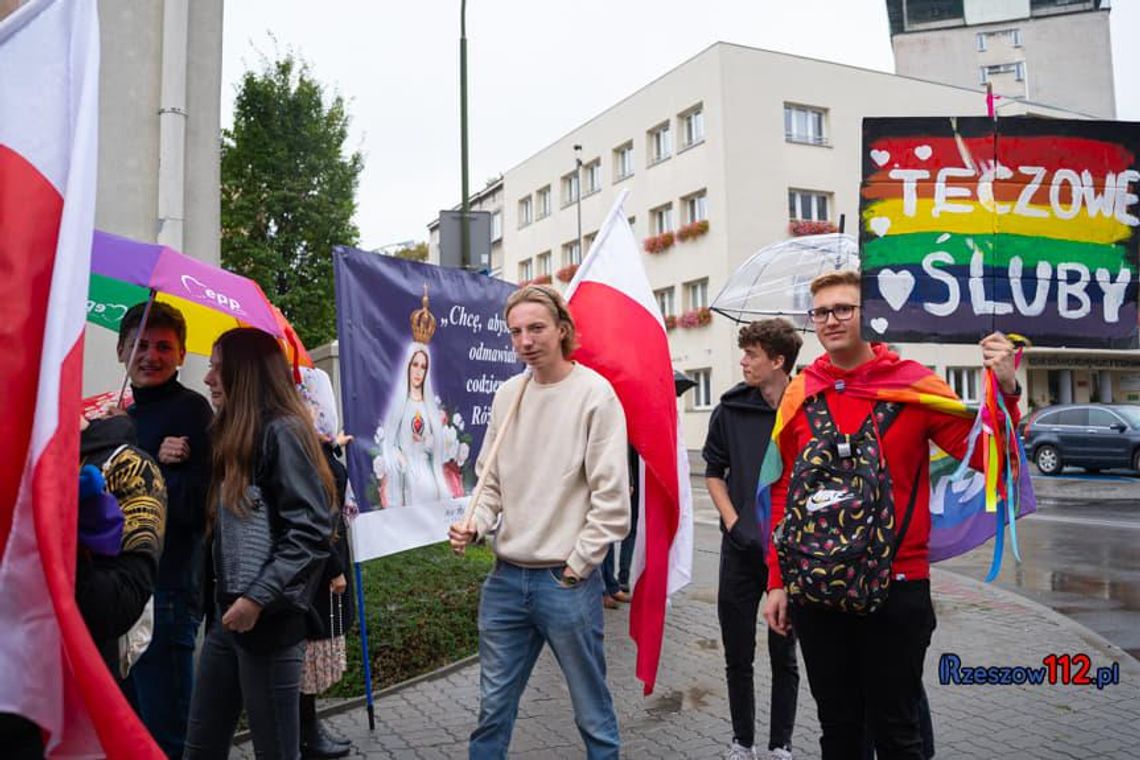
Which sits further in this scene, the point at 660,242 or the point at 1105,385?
the point at 1105,385

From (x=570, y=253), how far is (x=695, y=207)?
10.2m

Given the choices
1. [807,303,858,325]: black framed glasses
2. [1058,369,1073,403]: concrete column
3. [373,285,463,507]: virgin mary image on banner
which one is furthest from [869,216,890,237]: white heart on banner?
[1058,369,1073,403]: concrete column

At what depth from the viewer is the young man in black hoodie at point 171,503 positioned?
3.77m

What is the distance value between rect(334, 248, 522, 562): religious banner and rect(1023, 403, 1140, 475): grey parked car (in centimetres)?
1949

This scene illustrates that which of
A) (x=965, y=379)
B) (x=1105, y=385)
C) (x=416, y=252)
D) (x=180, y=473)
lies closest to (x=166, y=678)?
(x=180, y=473)

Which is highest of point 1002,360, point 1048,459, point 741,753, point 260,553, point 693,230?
point 693,230

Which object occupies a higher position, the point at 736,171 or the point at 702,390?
the point at 736,171

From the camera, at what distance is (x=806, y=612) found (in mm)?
3092

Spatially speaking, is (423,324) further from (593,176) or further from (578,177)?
(578,177)

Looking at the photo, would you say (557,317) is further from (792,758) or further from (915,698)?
(792,758)

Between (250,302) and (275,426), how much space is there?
0.89 metres

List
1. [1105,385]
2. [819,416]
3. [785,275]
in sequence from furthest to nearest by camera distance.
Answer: [1105,385]
[785,275]
[819,416]

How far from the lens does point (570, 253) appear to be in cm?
4266

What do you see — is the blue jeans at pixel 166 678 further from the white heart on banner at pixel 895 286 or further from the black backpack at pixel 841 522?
the white heart on banner at pixel 895 286
